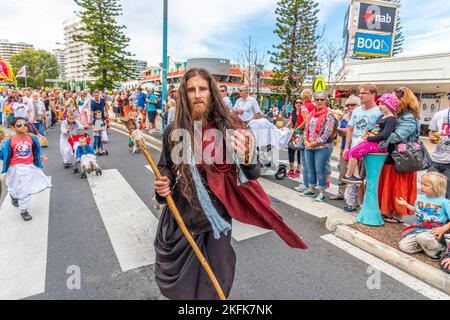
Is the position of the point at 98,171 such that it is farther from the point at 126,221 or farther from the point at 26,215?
the point at 126,221

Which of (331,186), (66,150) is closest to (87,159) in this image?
(66,150)

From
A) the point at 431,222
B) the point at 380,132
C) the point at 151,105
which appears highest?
the point at 151,105

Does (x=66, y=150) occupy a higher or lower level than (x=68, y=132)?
lower

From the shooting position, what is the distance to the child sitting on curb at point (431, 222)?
3074mm

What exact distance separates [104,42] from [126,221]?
33886 mm

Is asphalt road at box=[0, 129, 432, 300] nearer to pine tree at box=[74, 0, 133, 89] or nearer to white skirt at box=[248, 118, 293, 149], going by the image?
white skirt at box=[248, 118, 293, 149]

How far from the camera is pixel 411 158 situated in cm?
367

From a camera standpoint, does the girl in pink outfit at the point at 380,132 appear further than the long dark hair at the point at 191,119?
Yes

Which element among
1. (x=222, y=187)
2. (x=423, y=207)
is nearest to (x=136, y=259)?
(x=222, y=187)

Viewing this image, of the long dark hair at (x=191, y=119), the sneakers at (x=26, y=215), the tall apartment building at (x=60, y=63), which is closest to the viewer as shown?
the long dark hair at (x=191, y=119)

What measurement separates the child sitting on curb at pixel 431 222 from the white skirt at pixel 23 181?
545cm

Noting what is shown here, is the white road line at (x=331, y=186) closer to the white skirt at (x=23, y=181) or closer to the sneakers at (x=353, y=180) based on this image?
the sneakers at (x=353, y=180)

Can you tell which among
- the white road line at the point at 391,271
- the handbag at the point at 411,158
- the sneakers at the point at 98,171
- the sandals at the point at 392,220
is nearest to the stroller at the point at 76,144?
the sneakers at the point at 98,171
